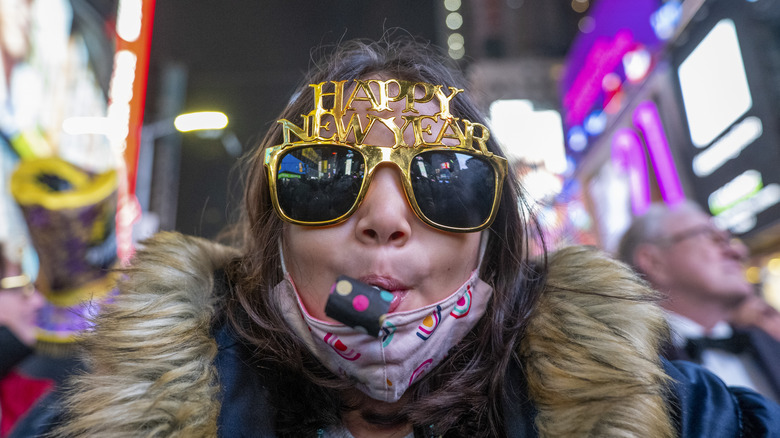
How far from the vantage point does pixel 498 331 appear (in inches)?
44.3

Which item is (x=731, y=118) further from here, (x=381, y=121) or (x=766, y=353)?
(x=381, y=121)

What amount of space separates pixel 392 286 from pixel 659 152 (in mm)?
4333

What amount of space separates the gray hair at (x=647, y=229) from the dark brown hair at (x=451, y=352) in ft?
5.66

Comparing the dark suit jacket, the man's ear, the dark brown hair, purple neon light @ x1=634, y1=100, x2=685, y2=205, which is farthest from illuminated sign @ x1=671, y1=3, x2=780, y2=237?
the dark brown hair

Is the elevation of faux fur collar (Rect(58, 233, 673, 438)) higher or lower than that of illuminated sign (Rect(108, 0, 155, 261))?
lower

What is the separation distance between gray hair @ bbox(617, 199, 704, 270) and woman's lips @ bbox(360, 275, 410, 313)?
207 cm

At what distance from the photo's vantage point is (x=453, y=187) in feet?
3.52

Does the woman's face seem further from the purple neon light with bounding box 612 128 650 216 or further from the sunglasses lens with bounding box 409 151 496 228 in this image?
the purple neon light with bounding box 612 128 650 216

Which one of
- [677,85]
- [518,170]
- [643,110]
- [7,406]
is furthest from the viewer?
[643,110]

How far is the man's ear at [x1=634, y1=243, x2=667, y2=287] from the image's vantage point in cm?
273

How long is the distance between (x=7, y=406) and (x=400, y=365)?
1919 mm

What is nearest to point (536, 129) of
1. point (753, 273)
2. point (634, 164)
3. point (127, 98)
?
point (634, 164)

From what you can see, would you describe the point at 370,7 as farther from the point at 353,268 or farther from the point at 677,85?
the point at 677,85

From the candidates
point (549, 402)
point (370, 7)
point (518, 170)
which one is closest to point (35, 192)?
point (370, 7)
